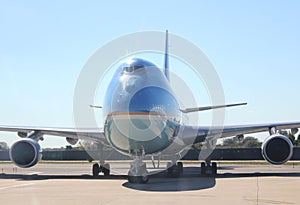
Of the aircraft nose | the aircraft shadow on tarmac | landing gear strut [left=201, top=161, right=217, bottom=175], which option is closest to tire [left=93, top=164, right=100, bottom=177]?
the aircraft shadow on tarmac

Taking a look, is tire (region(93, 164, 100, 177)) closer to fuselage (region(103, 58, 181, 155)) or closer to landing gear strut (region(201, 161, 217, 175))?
fuselage (region(103, 58, 181, 155))

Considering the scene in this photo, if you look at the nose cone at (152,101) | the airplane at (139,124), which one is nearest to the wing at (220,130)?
the airplane at (139,124)

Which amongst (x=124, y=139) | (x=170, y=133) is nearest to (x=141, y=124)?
(x=124, y=139)

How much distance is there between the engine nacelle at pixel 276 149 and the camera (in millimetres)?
22609

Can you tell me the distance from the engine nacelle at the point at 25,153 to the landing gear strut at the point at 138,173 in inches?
259

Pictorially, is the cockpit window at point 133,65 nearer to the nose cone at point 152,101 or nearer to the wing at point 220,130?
the nose cone at point 152,101

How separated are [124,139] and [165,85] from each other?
3.50m

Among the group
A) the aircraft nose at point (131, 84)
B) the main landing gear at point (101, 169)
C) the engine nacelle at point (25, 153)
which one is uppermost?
the aircraft nose at point (131, 84)

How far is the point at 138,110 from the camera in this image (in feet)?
56.3

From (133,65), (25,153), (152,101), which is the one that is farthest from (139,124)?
(25,153)

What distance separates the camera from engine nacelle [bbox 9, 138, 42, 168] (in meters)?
23.3

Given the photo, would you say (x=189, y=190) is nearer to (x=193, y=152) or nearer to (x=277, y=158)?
(x=277, y=158)

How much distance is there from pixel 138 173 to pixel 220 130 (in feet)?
26.3

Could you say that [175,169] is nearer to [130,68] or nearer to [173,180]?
[173,180]
